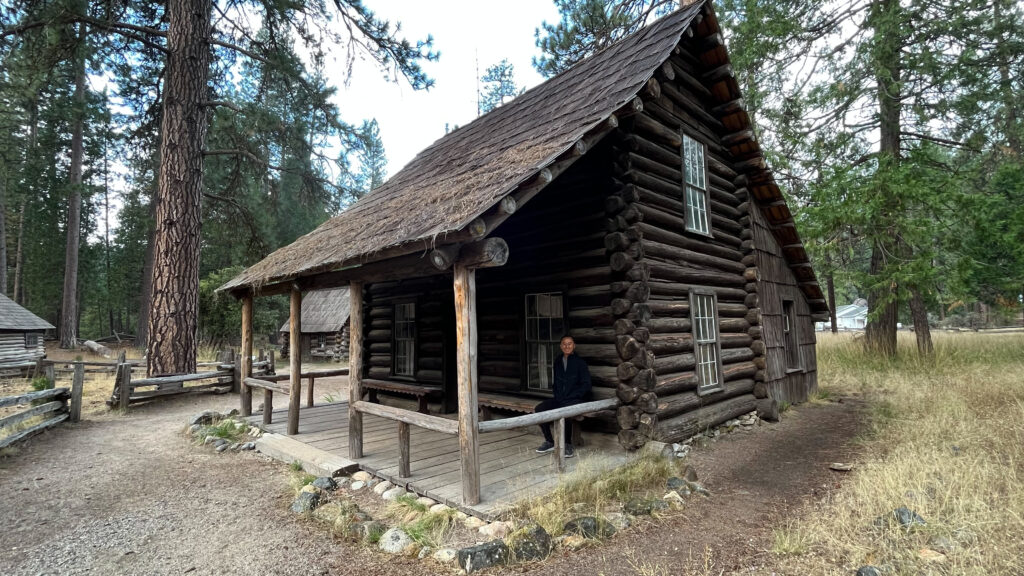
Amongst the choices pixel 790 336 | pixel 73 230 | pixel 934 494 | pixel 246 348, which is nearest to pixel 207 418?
pixel 246 348

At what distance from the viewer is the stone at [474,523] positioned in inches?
172

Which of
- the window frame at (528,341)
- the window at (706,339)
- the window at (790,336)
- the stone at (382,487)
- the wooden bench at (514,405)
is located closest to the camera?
the stone at (382,487)

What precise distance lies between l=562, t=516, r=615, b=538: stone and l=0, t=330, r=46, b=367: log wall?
22314 millimetres

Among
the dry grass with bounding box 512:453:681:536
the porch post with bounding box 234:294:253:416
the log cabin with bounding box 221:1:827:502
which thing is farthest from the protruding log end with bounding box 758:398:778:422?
the porch post with bounding box 234:294:253:416

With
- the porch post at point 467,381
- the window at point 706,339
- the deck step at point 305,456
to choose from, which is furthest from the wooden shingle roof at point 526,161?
the window at point 706,339

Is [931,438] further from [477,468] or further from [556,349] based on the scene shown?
[477,468]

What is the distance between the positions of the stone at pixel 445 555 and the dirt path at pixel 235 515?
0.44 ft

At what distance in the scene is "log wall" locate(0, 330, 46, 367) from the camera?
17.5m

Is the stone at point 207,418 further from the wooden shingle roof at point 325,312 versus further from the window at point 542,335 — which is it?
the wooden shingle roof at point 325,312

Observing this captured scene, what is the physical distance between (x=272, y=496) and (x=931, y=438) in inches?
344

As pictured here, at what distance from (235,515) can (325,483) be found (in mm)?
953

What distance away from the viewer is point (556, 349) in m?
7.50

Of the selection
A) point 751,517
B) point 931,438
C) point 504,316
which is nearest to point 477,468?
point 751,517

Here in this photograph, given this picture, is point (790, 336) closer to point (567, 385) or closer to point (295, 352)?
point (567, 385)
